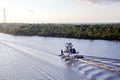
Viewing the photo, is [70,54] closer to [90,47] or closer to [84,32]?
[90,47]

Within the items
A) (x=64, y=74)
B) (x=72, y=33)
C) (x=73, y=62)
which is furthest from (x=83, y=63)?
(x=72, y=33)

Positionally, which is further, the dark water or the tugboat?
the dark water

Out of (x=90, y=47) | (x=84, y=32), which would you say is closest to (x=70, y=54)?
(x=90, y=47)

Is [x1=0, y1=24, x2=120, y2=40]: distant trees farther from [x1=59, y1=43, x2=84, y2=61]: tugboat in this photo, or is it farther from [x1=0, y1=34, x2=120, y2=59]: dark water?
[x1=59, y1=43, x2=84, y2=61]: tugboat

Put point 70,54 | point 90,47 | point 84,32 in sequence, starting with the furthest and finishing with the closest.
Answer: point 84,32
point 90,47
point 70,54

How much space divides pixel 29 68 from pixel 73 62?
1.98 m

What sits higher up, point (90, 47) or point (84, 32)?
point (84, 32)

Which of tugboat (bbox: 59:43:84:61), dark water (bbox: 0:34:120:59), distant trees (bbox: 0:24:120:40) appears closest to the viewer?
tugboat (bbox: 59:43:84:61)

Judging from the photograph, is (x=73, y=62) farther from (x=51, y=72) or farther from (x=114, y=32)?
(x=114, y=32)

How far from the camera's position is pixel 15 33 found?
35.5 meters

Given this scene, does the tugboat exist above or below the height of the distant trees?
below

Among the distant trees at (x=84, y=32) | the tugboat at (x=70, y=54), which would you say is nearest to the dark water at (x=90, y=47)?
the tugboat at (x=70, y=54)

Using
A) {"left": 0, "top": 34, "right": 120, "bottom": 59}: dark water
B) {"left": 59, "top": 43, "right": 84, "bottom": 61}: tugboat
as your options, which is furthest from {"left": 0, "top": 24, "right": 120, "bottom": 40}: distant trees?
{"left": 59, "top": 43, "right": 84, "bottom": 61}: tugboat

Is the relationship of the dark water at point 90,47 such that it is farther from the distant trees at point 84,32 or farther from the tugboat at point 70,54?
the distant trees at point 84,32
